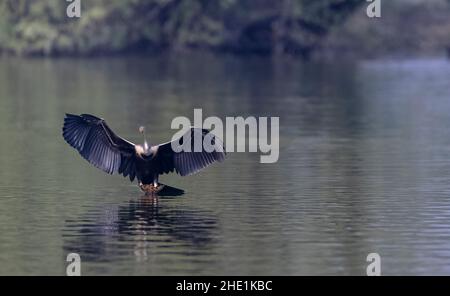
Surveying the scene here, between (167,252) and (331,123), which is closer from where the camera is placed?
(167,252)

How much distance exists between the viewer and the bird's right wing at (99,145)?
22.7 meters

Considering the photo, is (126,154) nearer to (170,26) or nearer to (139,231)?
(139,231)

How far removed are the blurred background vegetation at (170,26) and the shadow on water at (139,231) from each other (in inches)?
2457

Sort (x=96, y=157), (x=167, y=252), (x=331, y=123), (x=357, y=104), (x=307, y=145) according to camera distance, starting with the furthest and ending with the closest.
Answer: (x=357, y=104)
(x=331, y=123)
(x=307, y=145)
(x=96, y=157)
(x=167, y=252)

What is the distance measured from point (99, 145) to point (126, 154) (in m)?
0.39

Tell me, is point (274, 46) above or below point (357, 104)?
above

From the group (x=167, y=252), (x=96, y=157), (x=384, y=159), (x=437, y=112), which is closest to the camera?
(x=167, y=252)

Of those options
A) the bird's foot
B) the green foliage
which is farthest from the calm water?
the green foliage

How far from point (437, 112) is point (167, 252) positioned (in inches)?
979

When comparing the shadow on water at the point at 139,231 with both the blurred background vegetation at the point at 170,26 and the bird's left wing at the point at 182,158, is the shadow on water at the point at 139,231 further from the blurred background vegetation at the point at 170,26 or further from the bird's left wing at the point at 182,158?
the blurred background vegetation at the point at 170,26

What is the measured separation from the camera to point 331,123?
38000 mm

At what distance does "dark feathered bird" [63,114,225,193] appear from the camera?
22594mm
